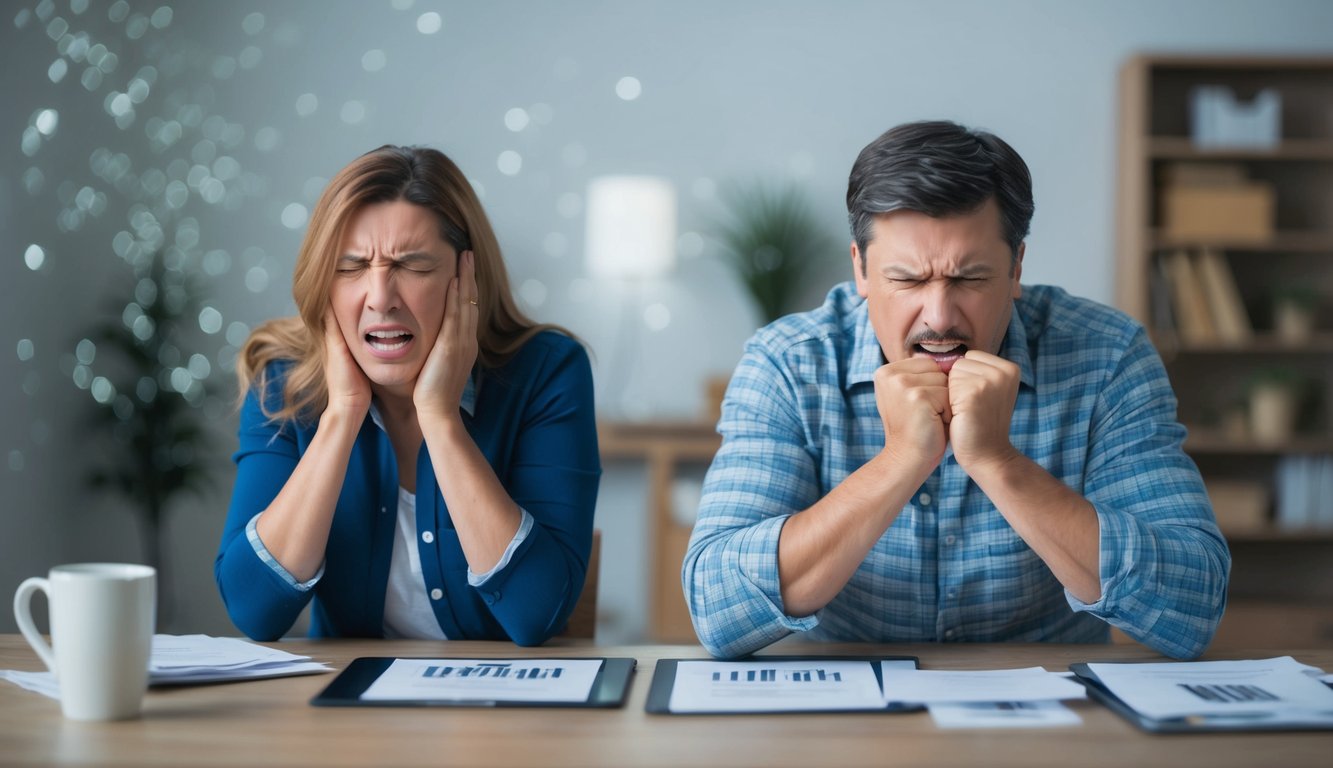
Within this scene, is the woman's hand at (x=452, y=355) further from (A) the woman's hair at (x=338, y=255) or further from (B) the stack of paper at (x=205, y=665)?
(B) the stack of paper at (x=205, y=665)

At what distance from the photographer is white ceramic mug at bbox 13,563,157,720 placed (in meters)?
0.99

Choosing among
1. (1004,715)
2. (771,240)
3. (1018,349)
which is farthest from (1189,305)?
(1004,715)

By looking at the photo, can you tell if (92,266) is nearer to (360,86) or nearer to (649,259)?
(360,86)

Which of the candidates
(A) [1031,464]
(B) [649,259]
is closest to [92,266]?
(B) [649,259]

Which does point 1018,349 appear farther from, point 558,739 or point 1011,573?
point 558,739

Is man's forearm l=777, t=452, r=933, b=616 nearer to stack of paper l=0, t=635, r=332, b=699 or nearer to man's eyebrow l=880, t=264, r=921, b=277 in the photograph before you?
man's eyebrow l=880, t=264, r=921, b=277

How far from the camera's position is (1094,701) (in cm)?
106

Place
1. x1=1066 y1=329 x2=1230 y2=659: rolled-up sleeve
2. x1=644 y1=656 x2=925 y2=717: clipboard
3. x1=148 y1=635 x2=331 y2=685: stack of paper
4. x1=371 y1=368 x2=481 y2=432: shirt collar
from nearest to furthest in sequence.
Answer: x1=644 y1=656 x2=925 y2=717: clipboard < x1=148 y1=635 x2=331 y2=685: stack of paper < x1=1066 y1=329 x2=1230 y2=659: rolled-up sleeve < x1=371 y1=368 x2=481 y2=432: shirt collar

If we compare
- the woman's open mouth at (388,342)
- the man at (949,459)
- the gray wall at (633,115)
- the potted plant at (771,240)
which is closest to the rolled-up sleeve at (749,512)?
the man at (949,459)

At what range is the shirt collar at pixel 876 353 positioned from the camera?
1.53m

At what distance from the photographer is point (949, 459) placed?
152 centimetres

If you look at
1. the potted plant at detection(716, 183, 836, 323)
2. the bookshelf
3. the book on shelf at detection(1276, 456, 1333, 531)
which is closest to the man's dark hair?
the potted plant at detection(716, 183, 836, 323)

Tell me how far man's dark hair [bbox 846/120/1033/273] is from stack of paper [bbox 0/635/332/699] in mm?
839

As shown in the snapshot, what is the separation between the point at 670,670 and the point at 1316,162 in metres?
3.80
